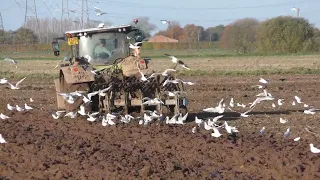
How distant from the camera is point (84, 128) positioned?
11.8 metres

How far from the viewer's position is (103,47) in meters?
13.9

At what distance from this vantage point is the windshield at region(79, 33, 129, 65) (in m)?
13.8

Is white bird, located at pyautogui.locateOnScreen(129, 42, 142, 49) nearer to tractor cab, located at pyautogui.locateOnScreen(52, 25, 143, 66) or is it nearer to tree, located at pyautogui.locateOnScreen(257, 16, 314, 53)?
tractor cab, located at pyautogui.locateOnScreen(52, 25, 143, 66)

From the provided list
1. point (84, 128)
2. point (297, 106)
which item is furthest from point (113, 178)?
point (297, 106)

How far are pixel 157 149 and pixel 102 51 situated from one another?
5088mm

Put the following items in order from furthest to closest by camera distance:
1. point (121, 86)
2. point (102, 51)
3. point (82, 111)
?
point (102, 51) < point (121, 86) < point (82, 111)

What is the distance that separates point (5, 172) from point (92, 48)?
21.2 feet

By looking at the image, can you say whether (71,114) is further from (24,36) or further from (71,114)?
(24,36)

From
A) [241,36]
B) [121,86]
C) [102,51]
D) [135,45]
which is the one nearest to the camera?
[121,86]

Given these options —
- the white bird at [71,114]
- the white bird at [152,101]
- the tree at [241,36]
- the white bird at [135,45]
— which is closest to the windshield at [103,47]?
the white bird at [135,45]

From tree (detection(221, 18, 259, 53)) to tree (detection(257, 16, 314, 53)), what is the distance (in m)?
1.07

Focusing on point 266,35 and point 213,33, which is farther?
point 213,33

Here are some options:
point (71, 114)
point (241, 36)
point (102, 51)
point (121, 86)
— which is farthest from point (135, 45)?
point (241, 36)

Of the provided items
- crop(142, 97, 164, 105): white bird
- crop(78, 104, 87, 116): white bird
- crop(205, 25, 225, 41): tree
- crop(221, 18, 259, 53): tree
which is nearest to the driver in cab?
crop(78, 104, 87, 116): white bird
